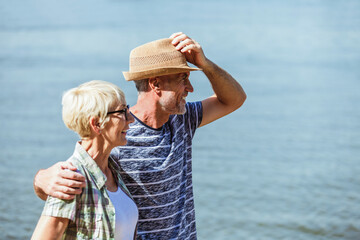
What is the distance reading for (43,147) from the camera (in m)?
9.82

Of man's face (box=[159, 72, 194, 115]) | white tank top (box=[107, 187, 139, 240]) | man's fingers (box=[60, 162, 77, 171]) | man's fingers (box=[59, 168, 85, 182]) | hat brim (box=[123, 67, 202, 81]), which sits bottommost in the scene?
white tank top (box=[107, 187, 139, 240])

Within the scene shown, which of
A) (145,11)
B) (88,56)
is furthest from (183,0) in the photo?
(88,56)

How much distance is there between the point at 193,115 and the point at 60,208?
1316 mm

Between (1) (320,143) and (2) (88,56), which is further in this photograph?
(2) (88,56)

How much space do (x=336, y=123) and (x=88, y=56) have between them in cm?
878

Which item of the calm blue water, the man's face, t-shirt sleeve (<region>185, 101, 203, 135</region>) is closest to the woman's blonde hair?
the man's face

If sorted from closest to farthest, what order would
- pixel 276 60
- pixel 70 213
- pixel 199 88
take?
pixel 70 213
pixel 199 88
pixel 276 60

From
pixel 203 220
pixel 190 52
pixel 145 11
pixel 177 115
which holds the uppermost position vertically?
pixel 145 11

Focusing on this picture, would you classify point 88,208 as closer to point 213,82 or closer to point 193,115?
point 193,115

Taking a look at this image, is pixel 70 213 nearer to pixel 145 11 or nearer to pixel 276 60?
pixel 276 60

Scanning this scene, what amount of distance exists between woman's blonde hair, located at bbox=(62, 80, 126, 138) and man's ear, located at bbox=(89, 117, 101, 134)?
0.04 feet

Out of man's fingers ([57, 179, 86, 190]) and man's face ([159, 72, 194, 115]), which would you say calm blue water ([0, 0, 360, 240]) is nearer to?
man's face ([159, 72, 194, 115])

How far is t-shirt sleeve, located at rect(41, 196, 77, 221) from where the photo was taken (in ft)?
7.74

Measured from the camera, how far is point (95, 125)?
8.47 feet
